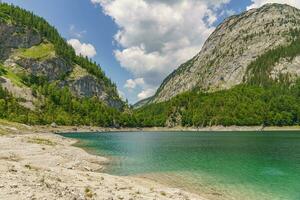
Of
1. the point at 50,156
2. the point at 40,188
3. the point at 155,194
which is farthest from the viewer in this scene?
the point at 50,156

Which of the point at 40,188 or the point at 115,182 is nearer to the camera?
the point at 40,188

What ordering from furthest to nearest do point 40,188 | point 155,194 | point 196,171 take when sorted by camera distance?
point 196,171 < point 155,194 < point 40,188

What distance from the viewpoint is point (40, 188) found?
3312 cm

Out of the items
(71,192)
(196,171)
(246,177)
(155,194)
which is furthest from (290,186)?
(71,192)

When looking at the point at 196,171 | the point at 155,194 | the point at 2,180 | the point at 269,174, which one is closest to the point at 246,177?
the point at 269,174

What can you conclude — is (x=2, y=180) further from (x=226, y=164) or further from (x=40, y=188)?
(x=226, y=164)

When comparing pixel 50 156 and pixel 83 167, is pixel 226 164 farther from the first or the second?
pixel 50 156

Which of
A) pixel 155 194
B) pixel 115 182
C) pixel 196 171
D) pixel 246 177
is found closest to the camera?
pixel 155 194

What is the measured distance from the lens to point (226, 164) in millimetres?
75938

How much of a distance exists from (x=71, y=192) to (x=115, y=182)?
12419mm

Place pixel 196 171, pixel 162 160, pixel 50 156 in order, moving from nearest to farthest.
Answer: pixel 196 171, pixel 50 156, pixel 162 160

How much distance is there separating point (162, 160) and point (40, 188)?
5247 cm

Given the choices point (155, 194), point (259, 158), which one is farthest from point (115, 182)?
point (259, 158)

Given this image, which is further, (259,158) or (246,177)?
(259,158)
